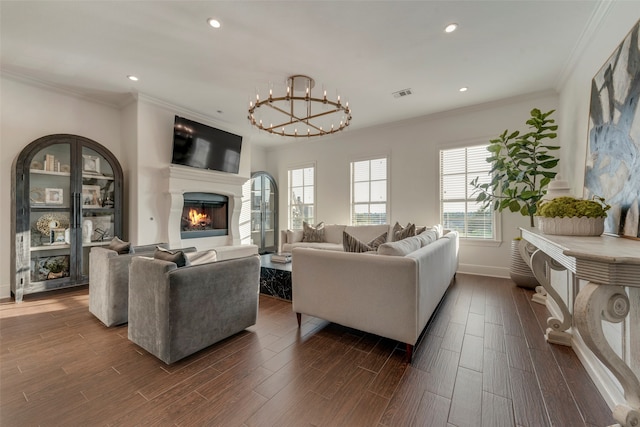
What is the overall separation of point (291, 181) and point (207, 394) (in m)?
5.67

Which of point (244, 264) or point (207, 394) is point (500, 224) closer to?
point (244, 264)

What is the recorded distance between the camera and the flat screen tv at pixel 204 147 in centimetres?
448

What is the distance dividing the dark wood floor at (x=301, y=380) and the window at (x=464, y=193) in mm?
2260

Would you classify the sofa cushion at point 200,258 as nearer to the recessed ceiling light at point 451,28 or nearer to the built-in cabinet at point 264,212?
the recessed ceiling light at point 451,28

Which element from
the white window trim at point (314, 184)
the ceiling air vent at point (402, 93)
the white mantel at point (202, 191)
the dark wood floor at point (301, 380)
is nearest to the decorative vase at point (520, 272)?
the dark wood floor at point (301, 380)

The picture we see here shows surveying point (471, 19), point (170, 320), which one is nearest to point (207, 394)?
point (170, 320)

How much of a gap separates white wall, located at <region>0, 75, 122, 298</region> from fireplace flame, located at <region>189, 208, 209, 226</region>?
71.6 inches

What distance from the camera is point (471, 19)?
2428 millimetres

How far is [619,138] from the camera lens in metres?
1.78

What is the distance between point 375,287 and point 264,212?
496 centimetres

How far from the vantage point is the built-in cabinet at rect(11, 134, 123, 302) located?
3.29 meters

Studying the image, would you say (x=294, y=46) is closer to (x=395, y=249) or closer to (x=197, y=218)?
(x=395, y=249)

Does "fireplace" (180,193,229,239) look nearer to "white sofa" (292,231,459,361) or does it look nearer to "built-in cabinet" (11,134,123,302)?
"built-in cabinet" (11,134,123,302)

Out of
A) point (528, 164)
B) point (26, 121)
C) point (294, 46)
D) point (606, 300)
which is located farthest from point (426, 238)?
point (26, 121)
